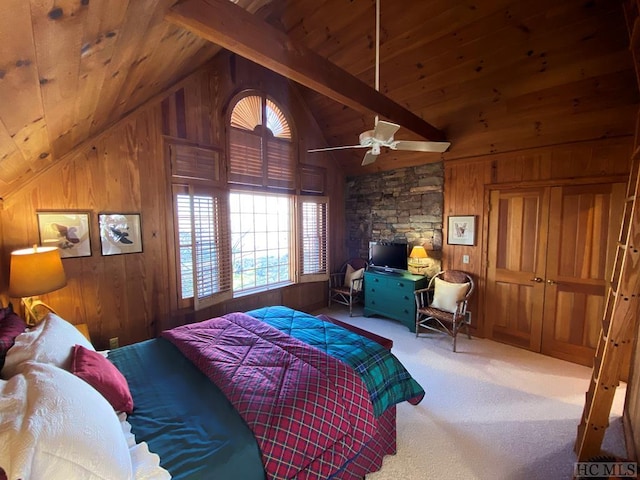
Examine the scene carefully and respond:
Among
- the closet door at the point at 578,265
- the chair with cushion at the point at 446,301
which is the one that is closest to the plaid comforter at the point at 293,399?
the chair with cushion at the point at 446,301

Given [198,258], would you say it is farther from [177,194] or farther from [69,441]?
[69,441]

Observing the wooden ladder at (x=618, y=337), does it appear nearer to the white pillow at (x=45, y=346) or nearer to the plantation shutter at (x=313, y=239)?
the white pillow at (x=45, y=346)

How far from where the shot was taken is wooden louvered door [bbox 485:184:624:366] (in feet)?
9.99

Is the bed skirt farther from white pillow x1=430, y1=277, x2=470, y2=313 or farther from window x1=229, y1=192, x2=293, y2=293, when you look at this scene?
window x1=229, y1=192, x2=293, y2=293

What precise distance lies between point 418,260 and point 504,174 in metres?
1.66

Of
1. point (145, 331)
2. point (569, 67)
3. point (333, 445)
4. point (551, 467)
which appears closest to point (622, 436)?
point (551, 467)

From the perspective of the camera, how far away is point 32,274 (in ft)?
7.01

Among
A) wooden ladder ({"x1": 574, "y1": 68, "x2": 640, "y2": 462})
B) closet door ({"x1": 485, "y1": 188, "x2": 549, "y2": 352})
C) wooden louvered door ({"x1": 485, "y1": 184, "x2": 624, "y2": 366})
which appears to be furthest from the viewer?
closet door ({"x1": 485, "y1": 188, "x2": 549, "y2": 352})

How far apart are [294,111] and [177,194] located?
2387mm

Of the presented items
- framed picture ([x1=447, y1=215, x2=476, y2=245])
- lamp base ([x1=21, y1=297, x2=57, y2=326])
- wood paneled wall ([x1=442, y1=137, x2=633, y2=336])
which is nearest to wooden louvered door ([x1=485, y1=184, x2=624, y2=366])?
wood paneled wall ([x1=442, y1=137, x2=633, y2=336])

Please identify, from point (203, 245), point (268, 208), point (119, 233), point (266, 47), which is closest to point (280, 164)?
point (268, 208)

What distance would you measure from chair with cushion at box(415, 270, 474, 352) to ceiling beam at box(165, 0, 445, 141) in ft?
8.07

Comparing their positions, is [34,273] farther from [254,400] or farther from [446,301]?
[446,301]

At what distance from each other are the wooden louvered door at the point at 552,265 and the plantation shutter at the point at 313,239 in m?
2.58
